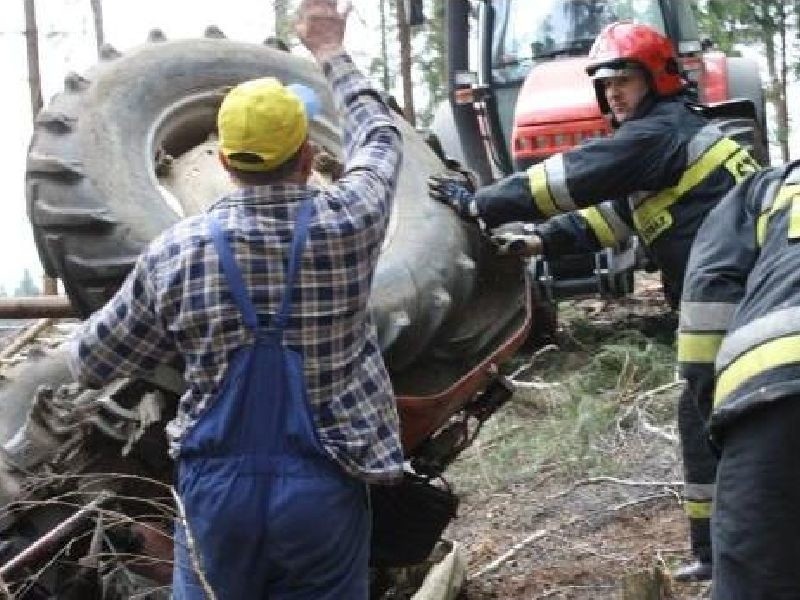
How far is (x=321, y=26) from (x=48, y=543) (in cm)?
150

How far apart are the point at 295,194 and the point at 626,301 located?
765 cm

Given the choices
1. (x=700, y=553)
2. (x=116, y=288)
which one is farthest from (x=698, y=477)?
(x=116, y=288)

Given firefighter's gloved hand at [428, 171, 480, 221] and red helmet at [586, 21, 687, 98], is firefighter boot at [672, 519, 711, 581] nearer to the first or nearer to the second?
firefighter's gloved hand at [428, 171, 480, 221]

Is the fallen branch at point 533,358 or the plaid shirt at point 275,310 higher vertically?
the plaid shirt at point 275,310

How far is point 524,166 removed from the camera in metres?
8.75

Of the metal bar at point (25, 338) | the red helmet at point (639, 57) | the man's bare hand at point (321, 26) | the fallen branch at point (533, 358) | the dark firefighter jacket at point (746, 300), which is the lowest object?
the fallen branch at point (533, 358)

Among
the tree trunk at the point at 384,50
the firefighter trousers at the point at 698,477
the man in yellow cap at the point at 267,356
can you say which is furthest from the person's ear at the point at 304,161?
the tree trunk at the point at 384,50

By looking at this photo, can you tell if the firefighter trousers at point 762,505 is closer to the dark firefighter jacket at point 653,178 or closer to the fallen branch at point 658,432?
the dark firefighter jacket at point 653,178

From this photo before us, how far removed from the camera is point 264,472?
293 centimetres

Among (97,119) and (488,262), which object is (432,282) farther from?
(97,119)

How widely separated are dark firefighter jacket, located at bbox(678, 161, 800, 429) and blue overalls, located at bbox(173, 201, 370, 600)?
34.4 inches

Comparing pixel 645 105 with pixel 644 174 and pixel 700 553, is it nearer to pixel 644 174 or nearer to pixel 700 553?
pixel 644 174

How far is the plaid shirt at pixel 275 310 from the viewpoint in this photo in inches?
115

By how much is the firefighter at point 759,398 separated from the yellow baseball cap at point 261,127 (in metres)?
0.96
